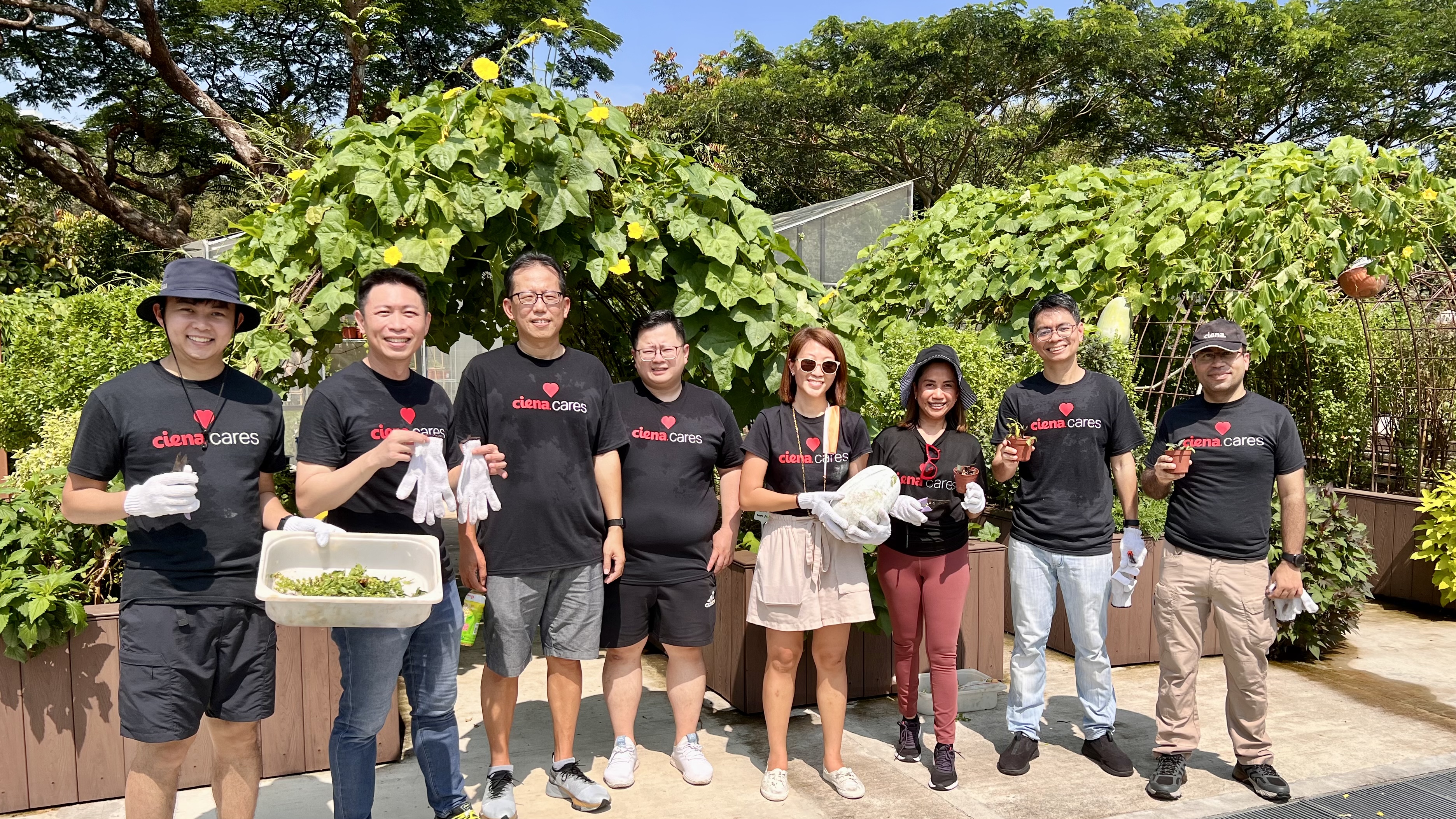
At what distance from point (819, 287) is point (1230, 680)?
6.92 ft

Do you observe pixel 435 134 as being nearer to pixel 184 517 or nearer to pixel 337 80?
pixel 184 517

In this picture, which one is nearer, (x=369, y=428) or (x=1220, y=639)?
(x=369, y=428)

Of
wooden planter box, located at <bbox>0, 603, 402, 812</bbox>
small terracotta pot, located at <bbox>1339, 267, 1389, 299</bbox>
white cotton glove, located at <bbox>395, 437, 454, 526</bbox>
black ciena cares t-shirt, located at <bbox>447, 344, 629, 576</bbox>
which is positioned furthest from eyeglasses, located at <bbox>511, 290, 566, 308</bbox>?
small terracotta pot, located at <bbox>1339, 267, 1389, 299</bbox>

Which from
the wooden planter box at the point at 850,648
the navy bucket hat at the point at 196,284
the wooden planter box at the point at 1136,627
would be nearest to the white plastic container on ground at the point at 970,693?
the wooden planter box at the point at 850,648

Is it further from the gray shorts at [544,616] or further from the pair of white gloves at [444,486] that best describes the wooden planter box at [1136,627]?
the pair of white gloves at [444,486]

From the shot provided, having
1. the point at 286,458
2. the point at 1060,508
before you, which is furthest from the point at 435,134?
the point at 1060,508

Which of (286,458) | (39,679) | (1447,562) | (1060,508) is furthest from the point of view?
(1447,562)

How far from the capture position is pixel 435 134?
137 inches

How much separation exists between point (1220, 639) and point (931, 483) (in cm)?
114

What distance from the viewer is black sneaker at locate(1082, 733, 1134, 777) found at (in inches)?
133

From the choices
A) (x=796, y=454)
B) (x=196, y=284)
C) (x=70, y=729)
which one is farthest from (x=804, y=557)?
(x=70, y=729)

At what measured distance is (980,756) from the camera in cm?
354

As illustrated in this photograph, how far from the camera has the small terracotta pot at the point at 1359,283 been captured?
18.1 ft

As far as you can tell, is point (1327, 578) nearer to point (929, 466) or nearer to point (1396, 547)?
point (1396, 547)
